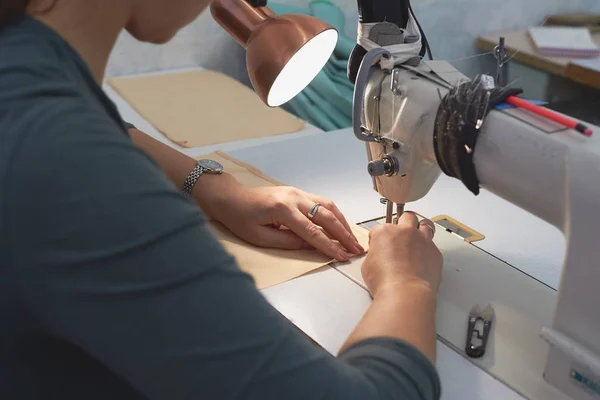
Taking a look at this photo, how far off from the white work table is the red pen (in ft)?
1.04

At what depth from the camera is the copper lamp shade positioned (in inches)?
36.7

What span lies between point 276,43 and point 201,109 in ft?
3.28

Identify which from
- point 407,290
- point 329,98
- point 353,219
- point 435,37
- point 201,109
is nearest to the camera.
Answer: point 407,290

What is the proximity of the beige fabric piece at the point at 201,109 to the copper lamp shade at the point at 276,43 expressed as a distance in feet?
2.23

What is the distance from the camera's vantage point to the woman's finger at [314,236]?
1087mm

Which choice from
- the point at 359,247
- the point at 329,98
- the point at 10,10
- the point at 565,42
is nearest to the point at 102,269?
the point at 10,10

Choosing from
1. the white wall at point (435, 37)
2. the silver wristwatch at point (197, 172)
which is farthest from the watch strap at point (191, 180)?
the white wall at point (435, 37)

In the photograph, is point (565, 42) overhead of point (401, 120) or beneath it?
beneath

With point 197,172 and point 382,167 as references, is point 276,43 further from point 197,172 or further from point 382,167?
point 197,172

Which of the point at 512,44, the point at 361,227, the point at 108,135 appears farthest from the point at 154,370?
the point at 512,44

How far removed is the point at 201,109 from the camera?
6.23 feet

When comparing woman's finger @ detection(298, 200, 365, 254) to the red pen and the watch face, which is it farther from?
the red pen

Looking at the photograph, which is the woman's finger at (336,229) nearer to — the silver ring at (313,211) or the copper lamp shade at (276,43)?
the silver ring at (313,211)

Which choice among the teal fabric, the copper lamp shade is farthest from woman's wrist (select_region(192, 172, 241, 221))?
the teal fabric
